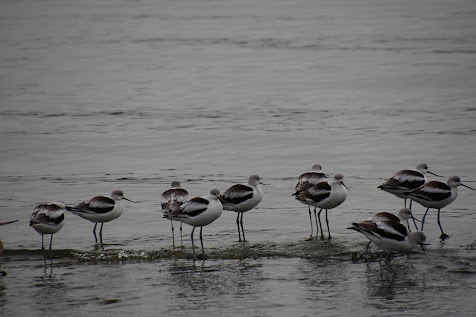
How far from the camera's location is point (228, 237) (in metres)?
13.9

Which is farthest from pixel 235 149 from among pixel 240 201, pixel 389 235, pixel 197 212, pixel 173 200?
pixel 389 235

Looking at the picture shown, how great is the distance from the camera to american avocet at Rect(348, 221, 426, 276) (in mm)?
11188

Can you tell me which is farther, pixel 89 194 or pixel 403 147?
pixel 403 147

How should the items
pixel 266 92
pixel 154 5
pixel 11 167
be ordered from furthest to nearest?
pixel 154 5, pixel 266 92, pixel 11 167

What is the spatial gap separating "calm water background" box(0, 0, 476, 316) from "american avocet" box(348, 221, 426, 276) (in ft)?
1.16

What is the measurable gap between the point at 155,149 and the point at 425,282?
13816 millimetres

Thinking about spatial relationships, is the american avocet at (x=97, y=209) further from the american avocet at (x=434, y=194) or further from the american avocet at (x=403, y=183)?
the american avocet at (x=434, y=194)

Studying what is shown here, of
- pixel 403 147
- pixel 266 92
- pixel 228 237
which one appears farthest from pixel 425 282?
pixel 266 92

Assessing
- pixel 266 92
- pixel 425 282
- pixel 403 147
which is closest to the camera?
pixel 425 282

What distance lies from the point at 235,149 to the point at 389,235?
12.0 m

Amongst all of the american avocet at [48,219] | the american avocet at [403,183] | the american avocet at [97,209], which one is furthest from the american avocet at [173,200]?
the american avocet at [403,183]

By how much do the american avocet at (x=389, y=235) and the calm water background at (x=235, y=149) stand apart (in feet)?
1.16

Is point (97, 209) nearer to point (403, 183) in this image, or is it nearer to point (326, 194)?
point (326, 194)

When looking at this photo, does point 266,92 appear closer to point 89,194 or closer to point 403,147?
point 403,147
